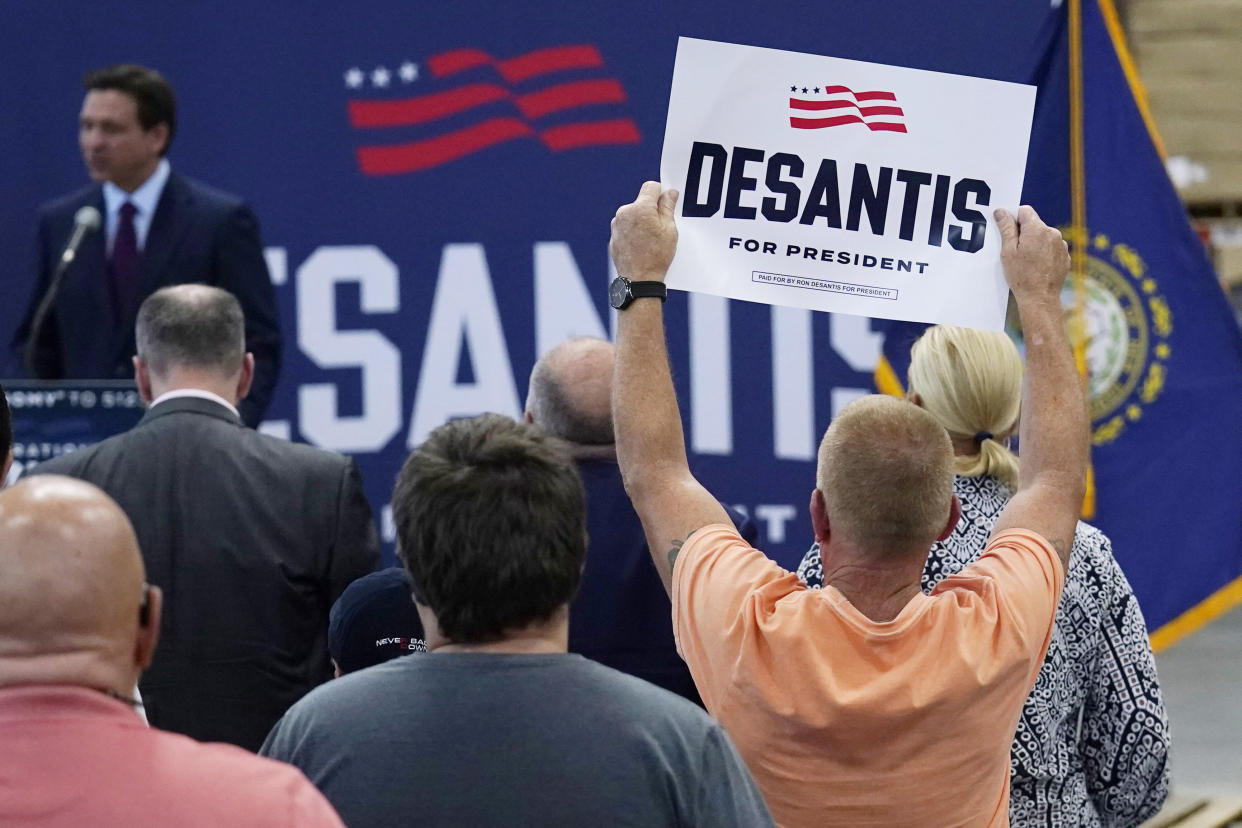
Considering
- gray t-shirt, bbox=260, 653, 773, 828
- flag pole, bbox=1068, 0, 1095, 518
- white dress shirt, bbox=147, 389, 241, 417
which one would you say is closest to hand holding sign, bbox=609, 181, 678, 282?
gray t-shirt, bbox=260, 653, 773, 828

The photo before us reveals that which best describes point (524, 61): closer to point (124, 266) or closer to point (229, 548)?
point (124, 266)

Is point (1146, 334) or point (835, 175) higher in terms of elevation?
point (835, 175)

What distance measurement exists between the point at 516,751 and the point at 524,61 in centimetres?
442

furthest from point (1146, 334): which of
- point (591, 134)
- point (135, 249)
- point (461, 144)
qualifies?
point (135, 249)

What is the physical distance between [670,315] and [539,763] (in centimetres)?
401

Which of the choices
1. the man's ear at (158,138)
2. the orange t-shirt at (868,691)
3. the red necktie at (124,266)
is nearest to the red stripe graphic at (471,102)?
the man's ear at (158,138)

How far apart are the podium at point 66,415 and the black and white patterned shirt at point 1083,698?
7.33 ft

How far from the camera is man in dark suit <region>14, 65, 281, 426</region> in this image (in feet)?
16.2

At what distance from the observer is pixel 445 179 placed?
5.76 metres

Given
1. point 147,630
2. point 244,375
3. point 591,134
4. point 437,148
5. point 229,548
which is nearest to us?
point 147,630

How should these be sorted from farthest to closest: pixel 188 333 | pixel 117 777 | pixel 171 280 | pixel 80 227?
pixel 171 280 < pixel 80 227 < pixel 188 333 < pixel 117 777

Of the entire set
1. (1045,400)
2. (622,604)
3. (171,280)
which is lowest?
(622,604)

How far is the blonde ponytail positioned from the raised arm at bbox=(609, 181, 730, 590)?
586 mm

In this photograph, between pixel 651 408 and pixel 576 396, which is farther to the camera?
pixel 576 396
